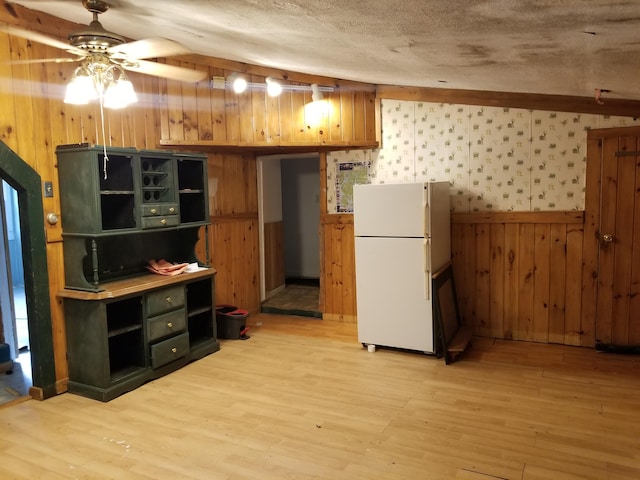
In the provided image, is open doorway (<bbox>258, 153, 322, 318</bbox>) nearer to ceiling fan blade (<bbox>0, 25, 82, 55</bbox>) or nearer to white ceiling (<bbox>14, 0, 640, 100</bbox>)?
white ceiling (<bbox>14, 0, 640, 100</bbox>)

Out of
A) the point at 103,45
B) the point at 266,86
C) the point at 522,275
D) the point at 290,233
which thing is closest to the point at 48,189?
the point at 103,45

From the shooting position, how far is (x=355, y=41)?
Result: 2428 mm

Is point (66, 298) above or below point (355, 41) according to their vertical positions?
below

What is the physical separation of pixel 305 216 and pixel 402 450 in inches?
190

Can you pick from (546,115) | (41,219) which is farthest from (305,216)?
(41,219)

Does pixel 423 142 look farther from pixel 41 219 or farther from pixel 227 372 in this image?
pixel 41 219

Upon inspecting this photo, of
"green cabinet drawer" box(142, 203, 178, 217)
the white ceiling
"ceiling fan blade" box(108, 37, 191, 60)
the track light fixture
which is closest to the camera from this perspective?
the white ceiling

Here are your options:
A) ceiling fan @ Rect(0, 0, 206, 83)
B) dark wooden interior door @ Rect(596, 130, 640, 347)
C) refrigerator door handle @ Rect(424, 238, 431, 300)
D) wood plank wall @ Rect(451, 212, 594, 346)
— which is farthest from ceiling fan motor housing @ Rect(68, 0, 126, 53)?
dark wooden interior door @ Rect(596, 130, 640, 347)

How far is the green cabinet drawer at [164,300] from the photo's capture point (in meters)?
3.71

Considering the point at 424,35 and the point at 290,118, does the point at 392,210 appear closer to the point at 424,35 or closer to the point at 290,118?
the point at 290,118

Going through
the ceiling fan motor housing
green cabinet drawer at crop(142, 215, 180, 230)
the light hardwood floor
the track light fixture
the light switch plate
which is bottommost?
the light hardwood floor

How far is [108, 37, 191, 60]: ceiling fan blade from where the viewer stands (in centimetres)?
235

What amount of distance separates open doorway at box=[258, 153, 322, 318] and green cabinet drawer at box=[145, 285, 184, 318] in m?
1.93

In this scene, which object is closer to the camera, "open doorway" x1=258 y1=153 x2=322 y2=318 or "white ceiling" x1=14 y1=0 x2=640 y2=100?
"white ceiling" x1=14 y1=0 x2=640 y2=100
